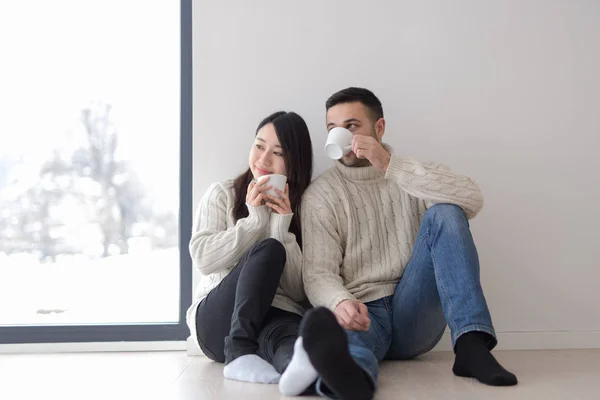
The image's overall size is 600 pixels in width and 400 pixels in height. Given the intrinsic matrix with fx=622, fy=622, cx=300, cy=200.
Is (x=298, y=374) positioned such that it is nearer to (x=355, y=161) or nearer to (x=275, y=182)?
(x=275, y=182)

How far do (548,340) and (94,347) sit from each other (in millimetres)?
1768

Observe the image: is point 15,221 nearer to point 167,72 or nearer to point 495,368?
point 167,72

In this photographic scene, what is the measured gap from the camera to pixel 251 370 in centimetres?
169

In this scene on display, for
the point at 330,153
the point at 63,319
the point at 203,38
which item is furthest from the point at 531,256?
the point at 63,319

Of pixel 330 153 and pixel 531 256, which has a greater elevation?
pixel 330 153

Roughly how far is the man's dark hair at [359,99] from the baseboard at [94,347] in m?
1.11

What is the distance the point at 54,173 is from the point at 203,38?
2.69 feet

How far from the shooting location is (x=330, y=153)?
6.73 ft

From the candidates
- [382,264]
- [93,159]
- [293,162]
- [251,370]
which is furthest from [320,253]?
[93,159]

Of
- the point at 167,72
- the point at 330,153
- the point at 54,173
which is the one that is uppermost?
the point at 167,72

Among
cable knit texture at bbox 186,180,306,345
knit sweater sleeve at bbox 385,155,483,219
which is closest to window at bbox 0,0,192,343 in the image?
cable knit texture at bbox 186,180,306,345

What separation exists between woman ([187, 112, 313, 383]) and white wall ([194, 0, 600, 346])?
1.00 ft

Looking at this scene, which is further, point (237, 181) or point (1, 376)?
point (237, 181)

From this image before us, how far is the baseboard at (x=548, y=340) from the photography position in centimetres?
241
